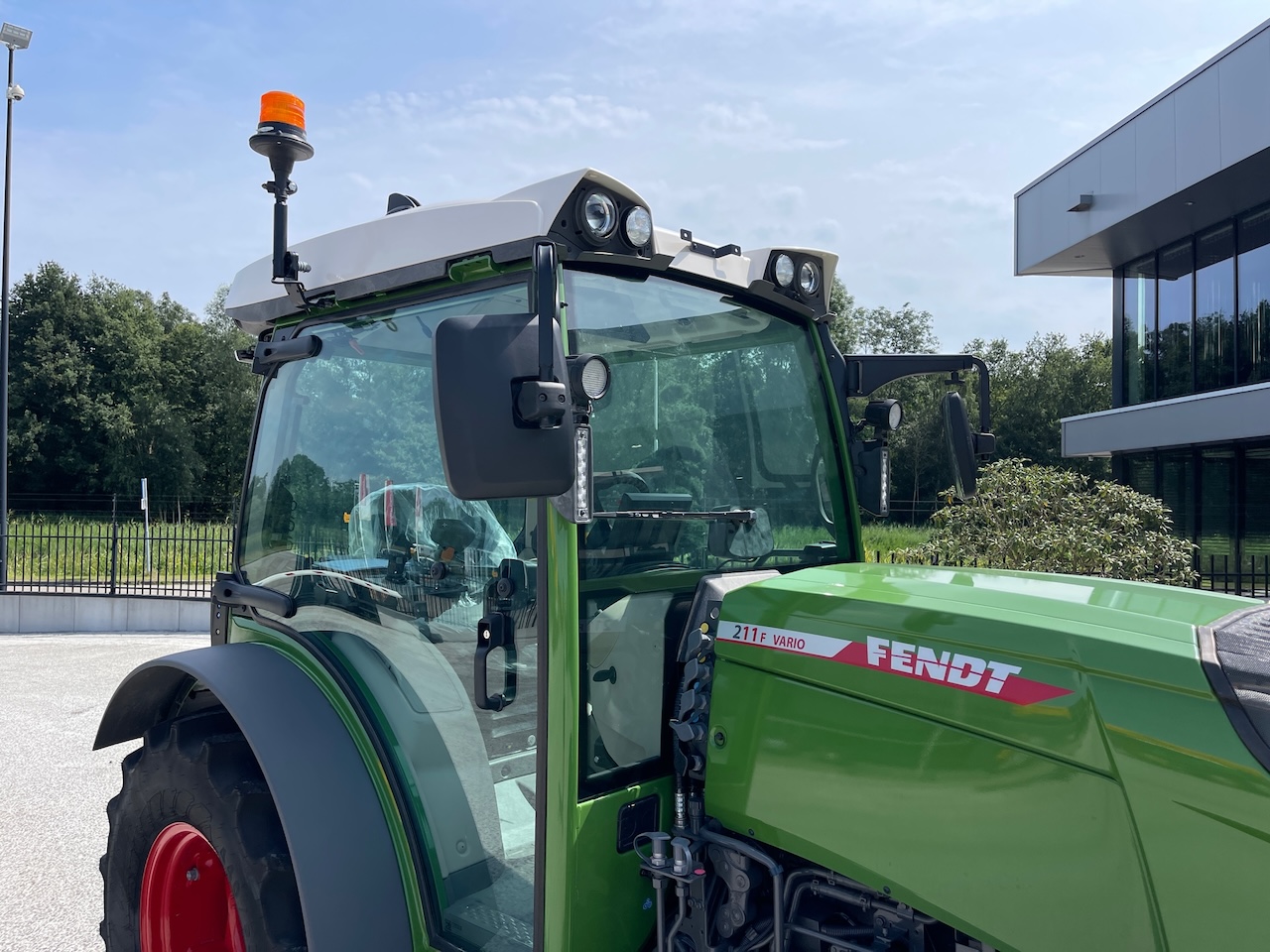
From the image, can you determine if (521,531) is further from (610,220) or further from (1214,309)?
(1214,309)

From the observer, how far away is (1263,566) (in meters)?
16.5

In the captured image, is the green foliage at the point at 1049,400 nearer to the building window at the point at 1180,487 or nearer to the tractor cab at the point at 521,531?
the building window at the point at 1180,487

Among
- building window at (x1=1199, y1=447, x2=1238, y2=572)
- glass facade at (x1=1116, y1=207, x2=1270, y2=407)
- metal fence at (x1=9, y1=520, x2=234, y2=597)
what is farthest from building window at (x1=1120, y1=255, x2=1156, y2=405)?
metal fence at (x1=9, y1=520, x2=234, y2=597)

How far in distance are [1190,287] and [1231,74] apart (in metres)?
4.86

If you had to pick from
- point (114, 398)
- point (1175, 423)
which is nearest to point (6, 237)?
point (1175, 423)

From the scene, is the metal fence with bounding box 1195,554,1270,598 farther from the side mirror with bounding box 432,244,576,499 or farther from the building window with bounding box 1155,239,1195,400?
the side mirror with bounding box 432,244,576,499

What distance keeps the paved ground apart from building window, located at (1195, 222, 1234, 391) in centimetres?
1774

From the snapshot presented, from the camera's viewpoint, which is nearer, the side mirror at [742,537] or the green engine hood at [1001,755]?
the green engine hood at [1001,755]

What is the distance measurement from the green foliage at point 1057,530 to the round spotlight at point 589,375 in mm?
6824

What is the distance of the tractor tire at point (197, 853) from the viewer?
2377 mm

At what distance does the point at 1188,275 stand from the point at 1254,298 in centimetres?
191

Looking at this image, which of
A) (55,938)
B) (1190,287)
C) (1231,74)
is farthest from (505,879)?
(1190,287)

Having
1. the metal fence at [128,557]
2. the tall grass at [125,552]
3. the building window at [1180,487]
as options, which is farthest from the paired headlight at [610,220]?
the building window at [1180,487]

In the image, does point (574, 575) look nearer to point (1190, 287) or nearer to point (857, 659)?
point (857, 659)
